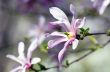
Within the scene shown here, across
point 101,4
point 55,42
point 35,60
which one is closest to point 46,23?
point 101,4

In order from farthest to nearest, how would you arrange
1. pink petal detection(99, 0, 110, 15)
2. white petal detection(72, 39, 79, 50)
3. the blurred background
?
the blurred background < pink petal detection(99, 0, 110, 15) < white petal detection(72, 39, 79, 50)

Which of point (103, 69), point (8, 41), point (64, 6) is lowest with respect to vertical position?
point (103, 69)

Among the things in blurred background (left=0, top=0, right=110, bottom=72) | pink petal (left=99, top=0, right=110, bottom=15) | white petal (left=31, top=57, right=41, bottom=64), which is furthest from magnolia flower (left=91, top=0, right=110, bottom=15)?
blurred background (left=0, top=0, right=110, bottom=72)

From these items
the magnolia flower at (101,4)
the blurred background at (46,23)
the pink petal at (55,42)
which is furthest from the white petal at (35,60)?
the blurred background at (46,23)

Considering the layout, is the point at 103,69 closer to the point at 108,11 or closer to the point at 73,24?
the point at 108,11

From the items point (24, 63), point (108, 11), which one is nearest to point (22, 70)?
point (24, 63)

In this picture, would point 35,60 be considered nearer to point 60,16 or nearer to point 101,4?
point 60,16

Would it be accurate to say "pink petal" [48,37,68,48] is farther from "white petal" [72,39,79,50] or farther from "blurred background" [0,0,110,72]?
"blurred background" [0,0,110,72]

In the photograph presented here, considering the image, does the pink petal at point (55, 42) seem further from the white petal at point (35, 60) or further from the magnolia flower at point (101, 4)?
the magnolia flower at point (101, 4)
